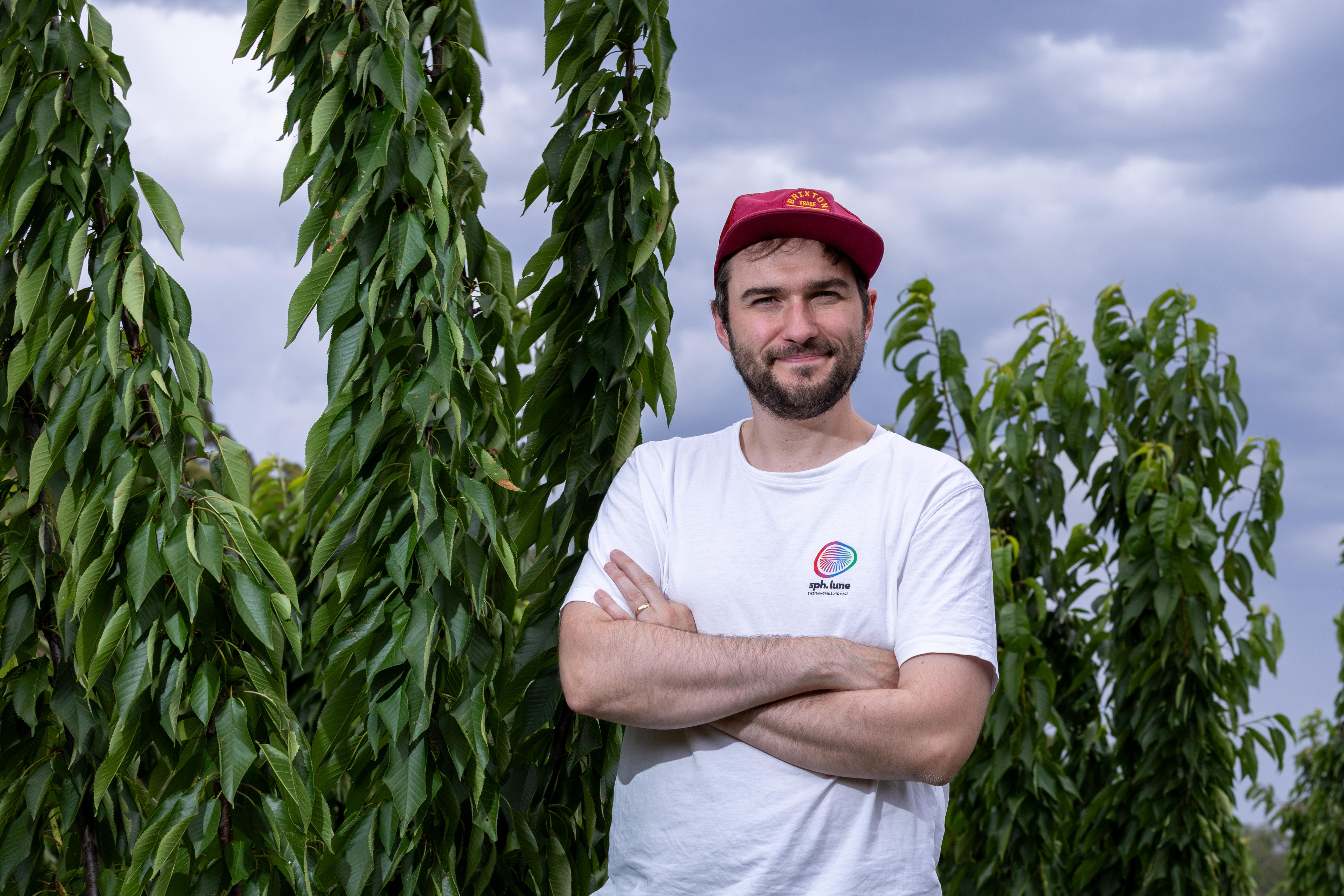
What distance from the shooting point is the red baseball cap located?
66.4 inches

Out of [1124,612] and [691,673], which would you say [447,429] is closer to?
[691,673]

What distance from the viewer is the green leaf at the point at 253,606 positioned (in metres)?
1.64

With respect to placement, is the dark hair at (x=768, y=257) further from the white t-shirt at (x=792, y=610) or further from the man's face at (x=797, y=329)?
the white t-shirt at (x=792, y=610)

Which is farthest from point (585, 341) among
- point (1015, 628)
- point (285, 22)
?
point (1015, 628)

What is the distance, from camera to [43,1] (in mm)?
1899

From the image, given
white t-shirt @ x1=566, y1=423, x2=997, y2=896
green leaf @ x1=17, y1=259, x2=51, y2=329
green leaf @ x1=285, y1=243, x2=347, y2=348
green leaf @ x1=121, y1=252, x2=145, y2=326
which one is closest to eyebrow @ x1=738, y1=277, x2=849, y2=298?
white t-shirt @ x1=566, y1=423, x2=997, y2=896

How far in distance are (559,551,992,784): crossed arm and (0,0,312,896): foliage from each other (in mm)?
471

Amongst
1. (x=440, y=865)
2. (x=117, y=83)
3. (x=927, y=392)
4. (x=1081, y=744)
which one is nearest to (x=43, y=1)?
(x=117, y=83)

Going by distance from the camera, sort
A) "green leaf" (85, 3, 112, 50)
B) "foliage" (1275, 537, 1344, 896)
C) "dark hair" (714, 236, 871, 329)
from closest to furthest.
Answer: "dark hair" (714, 236, 871, 329)
"green leaf" (85, 3, 112, 50)
"foliage" (1275, 537, 1344, 896)

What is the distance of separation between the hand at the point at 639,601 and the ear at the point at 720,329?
35cm

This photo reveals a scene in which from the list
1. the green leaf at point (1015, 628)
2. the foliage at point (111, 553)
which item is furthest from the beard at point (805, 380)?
the green leaf at point (1015, 628)

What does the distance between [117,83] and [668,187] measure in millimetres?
878

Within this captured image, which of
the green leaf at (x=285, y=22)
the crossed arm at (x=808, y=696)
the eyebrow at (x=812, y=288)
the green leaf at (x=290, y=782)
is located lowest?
the green leaf at (x=290, y=782)

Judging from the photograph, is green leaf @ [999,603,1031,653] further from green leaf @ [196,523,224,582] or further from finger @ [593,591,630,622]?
green leaf @ [196,523,224,582]
